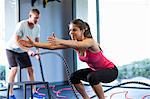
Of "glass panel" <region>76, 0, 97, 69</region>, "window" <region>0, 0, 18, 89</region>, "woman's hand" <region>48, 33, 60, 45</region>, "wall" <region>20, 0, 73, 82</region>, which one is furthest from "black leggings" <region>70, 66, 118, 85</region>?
"glass panel" <region>76, 0, 97, 69</region>

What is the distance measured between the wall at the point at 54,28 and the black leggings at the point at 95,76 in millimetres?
2995

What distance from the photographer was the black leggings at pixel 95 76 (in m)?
3.60

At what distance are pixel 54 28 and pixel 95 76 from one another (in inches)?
146

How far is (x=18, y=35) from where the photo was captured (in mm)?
4652

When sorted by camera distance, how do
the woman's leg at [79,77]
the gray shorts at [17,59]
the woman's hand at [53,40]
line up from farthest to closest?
the gray shorts at [17,59], the woman's leg at [79,77], the woman's hand at [53,40]

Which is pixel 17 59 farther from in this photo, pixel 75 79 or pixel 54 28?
pixel 54 28

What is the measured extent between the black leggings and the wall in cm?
299

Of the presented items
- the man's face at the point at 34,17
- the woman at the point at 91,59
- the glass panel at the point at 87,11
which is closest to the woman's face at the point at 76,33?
the woman at the point at 91,59

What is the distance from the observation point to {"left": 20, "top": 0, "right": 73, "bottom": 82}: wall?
6910mm

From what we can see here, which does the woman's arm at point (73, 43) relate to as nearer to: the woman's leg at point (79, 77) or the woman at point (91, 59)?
the woman at point (91, 59)

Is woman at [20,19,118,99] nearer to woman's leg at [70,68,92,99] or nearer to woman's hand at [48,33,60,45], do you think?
woman's leg at [70,68,92,99]

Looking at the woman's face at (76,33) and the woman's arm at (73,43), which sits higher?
the woman's face at (76,33)

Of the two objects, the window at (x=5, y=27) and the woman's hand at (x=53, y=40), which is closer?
the woman's hand at (x=53, y=40)

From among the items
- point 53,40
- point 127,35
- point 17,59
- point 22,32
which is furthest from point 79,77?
point 127,35
